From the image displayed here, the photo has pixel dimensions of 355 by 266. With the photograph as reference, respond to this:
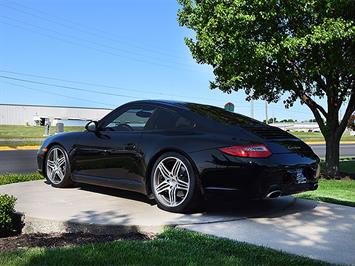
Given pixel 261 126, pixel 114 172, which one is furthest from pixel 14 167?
pixel 261 126

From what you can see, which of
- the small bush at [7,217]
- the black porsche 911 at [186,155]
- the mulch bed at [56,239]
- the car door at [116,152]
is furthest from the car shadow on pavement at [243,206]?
the small bush at [7,217]

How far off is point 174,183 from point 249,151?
97cm

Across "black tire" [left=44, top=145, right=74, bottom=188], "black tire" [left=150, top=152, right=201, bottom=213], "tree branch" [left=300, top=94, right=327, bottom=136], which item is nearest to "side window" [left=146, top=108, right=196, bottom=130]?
"black tire" [left=150, top=152, right=201, bottom=213]

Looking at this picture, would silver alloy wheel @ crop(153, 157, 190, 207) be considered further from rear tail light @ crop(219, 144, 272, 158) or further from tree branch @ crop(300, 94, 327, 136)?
tree branch @ crop(300, 94, 327, 136)

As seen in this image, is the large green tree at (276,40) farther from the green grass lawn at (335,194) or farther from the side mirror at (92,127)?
the side mirror at (92,127)

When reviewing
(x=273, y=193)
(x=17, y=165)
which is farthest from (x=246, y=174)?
(x=17, y=165)

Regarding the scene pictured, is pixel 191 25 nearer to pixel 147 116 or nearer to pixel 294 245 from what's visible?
pixel 147 116

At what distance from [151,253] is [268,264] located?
0.93 metres

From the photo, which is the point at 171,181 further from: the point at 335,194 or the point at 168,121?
the point at 335,194

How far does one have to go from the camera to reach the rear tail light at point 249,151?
5168mm

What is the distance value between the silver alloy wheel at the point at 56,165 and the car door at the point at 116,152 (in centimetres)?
39

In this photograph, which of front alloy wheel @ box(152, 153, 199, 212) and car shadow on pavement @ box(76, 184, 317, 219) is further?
car shadow on pavement @ box(76, 184, 317, 219)

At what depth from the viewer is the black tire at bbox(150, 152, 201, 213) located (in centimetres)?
537

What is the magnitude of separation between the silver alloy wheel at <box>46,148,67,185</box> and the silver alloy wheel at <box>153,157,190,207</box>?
6.37 ft
